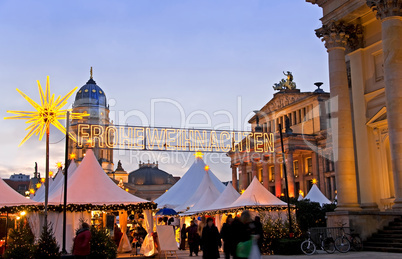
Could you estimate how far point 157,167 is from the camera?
140 metres

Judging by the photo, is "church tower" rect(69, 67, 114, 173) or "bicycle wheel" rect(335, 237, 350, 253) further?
"church tower" rect(69, 67, 114, 173)

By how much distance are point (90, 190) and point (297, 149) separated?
45.2 meters

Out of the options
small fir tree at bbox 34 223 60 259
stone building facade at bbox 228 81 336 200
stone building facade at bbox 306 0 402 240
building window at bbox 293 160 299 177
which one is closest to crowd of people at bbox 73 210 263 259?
small fir tree at bbox 34 223 60 259

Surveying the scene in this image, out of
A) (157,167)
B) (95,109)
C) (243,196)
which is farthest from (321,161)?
(157,167)

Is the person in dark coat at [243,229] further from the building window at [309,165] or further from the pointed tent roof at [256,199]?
the building window at [309,165]

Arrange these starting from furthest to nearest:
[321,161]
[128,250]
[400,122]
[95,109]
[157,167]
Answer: [157,167]
[95,109]
[321,161]
[128,250]
[400,122]

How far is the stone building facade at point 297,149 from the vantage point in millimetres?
63469

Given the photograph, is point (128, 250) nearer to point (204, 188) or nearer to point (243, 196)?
point (243, 196)

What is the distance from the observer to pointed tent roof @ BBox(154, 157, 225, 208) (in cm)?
3859

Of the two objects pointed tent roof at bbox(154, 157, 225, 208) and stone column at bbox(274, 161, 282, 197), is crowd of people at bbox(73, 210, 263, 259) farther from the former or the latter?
stone column at bbox(274, 161, 282, 197)

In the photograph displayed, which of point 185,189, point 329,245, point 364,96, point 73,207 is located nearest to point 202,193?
point 185,189

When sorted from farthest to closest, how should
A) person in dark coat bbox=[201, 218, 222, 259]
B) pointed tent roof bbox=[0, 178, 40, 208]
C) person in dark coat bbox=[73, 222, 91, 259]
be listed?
1. pointed tent roof bbox=[0, 178, 40, 208]
2. person in dark coat bbox=[73, 222, 91, 259]
3. person in dark coat bbox=[201, 218, 222, 259]

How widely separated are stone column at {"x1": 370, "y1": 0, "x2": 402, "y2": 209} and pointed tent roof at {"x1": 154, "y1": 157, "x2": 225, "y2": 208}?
20646 mm

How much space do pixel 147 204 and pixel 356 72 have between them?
12024mm
